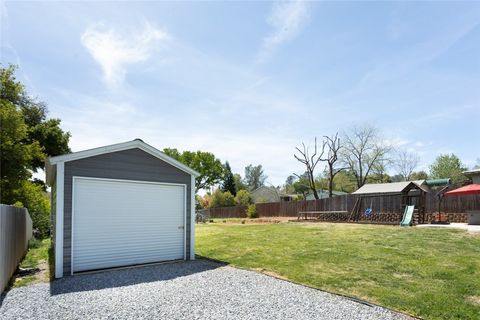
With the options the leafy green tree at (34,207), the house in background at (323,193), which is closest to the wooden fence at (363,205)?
the house in background at (323,193)

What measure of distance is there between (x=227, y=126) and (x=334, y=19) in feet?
47.8

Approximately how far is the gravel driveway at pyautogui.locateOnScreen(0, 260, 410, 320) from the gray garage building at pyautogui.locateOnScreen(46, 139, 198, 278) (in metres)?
0.81

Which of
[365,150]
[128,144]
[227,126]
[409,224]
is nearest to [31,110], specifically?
[227,126]

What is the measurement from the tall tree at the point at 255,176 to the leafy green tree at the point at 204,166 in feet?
56.2

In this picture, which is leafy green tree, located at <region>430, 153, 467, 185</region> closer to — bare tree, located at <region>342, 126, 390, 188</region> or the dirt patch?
bare tree, located at <region>342, 126, 390, 188</region>

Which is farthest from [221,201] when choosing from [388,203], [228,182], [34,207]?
[34,207]

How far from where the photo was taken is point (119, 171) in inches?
330

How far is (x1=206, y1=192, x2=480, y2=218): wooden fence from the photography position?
17469 mm

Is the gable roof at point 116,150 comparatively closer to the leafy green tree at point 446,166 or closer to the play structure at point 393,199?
the play structure at point 393,199

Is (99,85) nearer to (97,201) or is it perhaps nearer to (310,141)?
(97,201)

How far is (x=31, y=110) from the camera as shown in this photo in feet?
86.5

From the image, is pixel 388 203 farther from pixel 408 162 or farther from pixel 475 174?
pixel 408 162

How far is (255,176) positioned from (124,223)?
212 feet

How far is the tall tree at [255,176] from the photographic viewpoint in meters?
72.2
